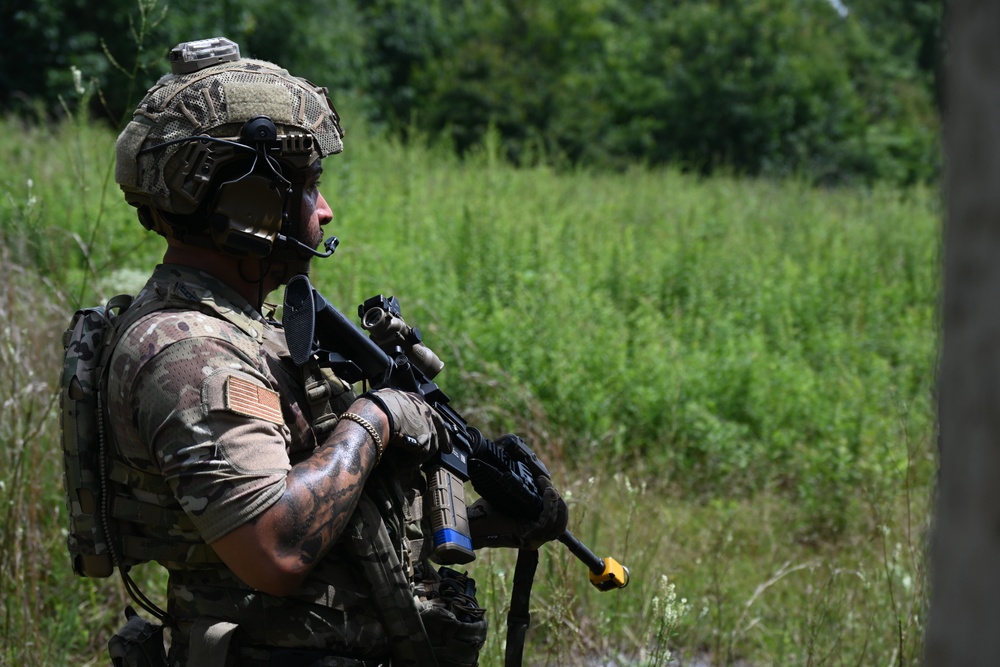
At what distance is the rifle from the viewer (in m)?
1.87

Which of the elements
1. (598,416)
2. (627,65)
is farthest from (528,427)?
(627,65)

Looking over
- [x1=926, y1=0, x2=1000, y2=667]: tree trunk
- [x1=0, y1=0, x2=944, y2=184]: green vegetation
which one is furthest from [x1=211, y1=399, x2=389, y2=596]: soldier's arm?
[x1=0, y1=0, x2=944, y2=184]: green vegetation

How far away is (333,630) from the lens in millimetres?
1818

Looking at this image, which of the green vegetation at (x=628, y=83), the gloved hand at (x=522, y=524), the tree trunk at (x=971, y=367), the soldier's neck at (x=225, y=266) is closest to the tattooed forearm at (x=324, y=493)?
the soldier's neck at (x=225, y=266)

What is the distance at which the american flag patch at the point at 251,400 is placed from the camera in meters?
1.65

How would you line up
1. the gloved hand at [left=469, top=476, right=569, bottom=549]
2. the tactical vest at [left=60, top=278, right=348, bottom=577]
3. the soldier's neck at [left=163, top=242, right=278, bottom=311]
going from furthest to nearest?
the gloved hand at [left=469, top=476, right=569, bottom=549], the soldier's neck at [left=163, top=242, right=278, bottom=311], the tactical vest at [left=60, top=278, right=348, bottom=577]

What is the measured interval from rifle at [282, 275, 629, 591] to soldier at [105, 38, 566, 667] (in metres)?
0.07

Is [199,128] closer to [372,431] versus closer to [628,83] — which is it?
[372,431]

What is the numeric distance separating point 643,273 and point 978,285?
6504 mm

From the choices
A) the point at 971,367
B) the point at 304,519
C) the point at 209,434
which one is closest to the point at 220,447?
the point at 209,434

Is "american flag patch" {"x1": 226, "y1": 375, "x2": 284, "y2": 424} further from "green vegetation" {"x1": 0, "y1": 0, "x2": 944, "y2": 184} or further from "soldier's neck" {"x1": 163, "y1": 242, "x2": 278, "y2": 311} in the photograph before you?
"green vegetation" {"x1": 0, "y1": 0, "x2": 944, "y2": 184}

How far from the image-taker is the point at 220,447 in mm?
1615

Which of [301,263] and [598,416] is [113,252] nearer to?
[598,416]

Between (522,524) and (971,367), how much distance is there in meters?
1.69
